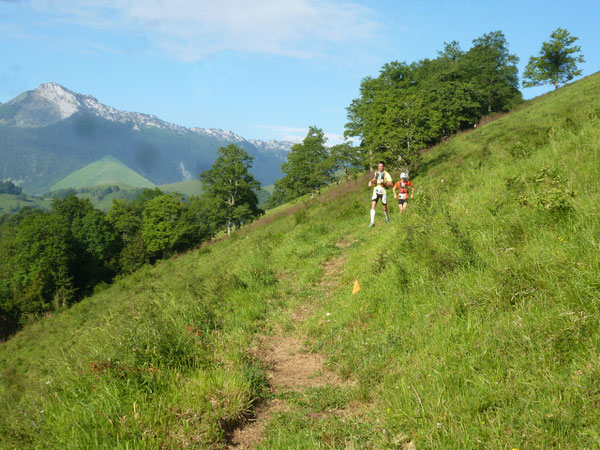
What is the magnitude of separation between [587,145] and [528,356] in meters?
6.21

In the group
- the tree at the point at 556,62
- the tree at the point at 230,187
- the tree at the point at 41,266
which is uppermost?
the tree at the point at 556,62

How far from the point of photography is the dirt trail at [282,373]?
138 inches

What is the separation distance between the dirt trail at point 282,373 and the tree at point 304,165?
5534cm

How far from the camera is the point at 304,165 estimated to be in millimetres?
62812

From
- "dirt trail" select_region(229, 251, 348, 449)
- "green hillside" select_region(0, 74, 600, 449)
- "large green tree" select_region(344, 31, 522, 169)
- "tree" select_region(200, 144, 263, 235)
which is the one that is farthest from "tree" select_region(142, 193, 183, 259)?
"dirt trail" select_region(229, 251, 348, 449)

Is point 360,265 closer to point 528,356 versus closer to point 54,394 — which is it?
point 528,356

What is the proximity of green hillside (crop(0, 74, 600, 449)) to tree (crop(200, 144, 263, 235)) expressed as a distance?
50999mm

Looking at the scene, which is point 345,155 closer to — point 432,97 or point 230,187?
point 432,97

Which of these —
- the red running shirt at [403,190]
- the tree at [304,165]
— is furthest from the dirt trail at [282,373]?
the tree at [304,165]

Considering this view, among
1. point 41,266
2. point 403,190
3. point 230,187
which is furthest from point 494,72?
point 41,266

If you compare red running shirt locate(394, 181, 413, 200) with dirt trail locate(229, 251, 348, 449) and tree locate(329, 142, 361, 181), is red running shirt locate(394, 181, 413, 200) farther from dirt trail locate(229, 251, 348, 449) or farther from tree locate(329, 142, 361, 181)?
tree locate(329, 142, 361, 181)

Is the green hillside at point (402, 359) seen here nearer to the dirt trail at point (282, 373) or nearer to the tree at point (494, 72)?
the dirt trail at point (282, 373)

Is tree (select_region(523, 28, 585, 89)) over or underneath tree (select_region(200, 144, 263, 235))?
over

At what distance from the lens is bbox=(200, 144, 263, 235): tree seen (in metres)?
56.7
